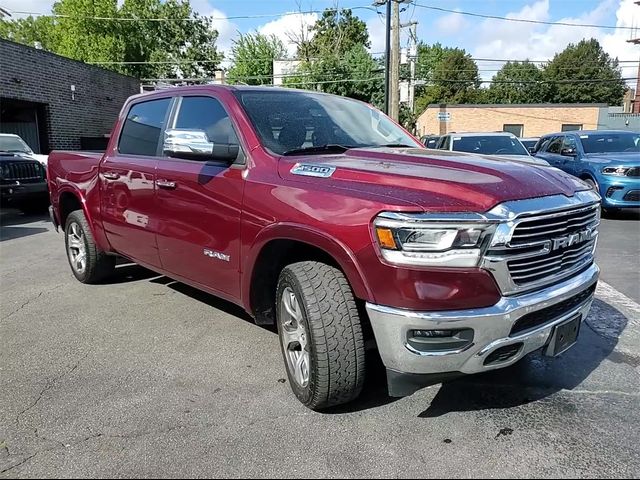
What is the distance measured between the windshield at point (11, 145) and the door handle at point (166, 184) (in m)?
10.1

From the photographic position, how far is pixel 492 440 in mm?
2734

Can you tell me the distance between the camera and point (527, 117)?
38375 millimetres

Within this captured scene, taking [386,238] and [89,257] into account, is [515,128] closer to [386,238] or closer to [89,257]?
[89,257]

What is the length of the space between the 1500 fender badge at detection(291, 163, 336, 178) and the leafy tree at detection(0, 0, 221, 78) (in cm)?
4618

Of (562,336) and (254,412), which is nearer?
(562,336)

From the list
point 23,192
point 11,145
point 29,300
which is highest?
point 11,145

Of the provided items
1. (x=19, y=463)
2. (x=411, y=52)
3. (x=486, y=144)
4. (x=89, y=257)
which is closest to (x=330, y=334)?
(x=19, y=463)

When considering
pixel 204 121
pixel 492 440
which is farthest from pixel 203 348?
pixel 492 440

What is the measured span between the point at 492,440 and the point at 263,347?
1.85 meters

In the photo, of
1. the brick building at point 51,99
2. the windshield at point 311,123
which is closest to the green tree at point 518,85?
the brick building at point 51,99

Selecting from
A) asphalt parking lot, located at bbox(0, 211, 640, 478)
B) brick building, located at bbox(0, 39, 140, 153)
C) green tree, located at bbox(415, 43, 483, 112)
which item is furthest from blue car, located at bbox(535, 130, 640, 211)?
green tree, located at bbox(415, 43, 483, 112)

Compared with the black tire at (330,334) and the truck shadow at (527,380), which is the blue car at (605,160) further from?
the black tire at (330,334)

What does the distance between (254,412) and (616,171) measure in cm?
946

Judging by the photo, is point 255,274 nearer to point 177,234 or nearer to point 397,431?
point 177,234
